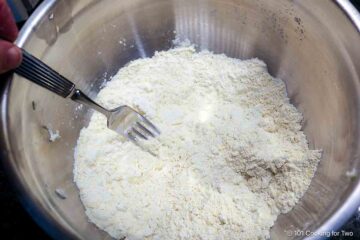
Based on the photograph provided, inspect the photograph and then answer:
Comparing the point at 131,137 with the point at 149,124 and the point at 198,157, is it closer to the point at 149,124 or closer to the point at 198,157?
the point at 149,124

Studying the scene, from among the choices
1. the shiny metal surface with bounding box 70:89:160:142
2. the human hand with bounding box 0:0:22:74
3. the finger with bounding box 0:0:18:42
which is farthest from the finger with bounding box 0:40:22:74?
the shiny metal surface with bounding box 70:89:160:142

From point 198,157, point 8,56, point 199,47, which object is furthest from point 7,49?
point 199,47

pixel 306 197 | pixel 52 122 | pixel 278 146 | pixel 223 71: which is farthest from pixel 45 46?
pixel 306 197

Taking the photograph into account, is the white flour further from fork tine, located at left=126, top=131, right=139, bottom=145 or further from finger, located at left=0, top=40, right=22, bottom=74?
finger, located at left=0, top=40, right=22, bottom=74

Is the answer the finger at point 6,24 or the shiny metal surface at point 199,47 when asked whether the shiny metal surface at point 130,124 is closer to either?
the shiny metal surface at point 199,47

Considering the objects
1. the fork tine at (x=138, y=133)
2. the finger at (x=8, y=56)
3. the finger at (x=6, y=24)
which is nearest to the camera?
the finger at (x=8, y=56)

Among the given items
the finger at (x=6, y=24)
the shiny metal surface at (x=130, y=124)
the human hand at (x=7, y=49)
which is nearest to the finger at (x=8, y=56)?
the human hand at (x=7, y=49)
